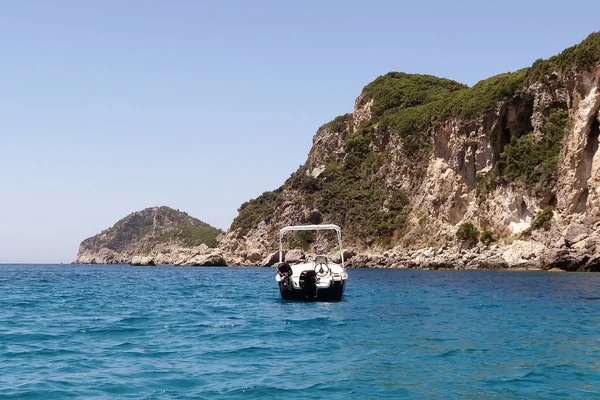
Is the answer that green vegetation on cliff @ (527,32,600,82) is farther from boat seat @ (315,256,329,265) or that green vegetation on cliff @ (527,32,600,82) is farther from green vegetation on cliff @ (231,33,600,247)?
A: boat seat @ (315,256,329,265)

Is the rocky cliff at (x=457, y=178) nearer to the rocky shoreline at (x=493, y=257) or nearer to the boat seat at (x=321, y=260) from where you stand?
the rocky shoreline at (x=493, y=257)

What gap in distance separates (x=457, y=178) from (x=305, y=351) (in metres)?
83.7

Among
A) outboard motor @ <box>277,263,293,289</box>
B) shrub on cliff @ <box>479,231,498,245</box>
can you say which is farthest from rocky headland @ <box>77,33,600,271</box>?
outboard motor @ <box>277,263,293,289</box>

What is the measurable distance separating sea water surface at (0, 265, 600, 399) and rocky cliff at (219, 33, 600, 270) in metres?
42.0

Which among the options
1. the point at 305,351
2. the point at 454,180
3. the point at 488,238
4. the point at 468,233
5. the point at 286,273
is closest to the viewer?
the point at 305,351

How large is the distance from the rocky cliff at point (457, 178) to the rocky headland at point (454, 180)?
0.65 feet

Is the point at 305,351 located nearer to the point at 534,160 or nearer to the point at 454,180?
the point at 534,160

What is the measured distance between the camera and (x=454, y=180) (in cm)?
Result: 9831

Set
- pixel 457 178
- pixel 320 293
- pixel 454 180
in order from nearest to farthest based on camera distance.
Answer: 1. pixel 320 293
2. pixel 457 178
3. pixel 454 180

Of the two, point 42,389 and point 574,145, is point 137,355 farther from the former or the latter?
point 574,145

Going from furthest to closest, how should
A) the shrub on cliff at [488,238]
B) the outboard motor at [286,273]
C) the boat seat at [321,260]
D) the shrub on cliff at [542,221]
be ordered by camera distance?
the shrub on cliff at [488,238] < the shrub on cliff at [542,221] < the boat seat at [321,260] < the outboard motor at [286,273]

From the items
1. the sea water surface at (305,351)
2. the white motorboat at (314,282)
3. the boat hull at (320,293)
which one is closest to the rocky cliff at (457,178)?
the white motorboat at (314,282)

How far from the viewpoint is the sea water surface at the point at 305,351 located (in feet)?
43.9

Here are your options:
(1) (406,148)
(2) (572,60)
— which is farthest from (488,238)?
(1) (406,148)
